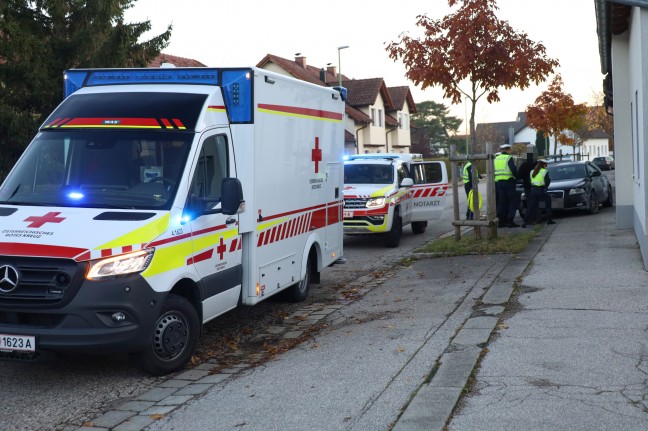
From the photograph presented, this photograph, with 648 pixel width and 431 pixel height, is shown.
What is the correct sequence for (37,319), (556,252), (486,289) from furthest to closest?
(556,252) < (486,289) < (37,319)

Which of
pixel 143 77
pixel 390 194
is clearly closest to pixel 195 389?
pixel 143 77

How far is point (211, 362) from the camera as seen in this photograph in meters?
7.80

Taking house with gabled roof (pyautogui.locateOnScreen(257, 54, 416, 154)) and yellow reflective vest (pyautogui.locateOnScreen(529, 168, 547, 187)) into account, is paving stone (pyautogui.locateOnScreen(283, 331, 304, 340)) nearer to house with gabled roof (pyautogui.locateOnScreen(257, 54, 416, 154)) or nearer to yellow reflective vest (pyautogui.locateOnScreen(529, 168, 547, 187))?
yellow reflective vest (pyautogui.locateOnScreen(529, 168, 547, 187))

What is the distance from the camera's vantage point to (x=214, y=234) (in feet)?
25.8

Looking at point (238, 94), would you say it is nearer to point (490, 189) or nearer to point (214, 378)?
point (214, 378)

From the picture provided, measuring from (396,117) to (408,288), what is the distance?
5832 cm

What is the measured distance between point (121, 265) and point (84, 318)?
494 mm

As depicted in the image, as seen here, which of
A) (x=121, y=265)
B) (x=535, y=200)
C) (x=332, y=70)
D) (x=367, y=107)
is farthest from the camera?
(x=332, y=70)

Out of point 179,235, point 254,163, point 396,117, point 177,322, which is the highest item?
point 396,117

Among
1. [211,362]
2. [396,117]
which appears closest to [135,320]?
[211,362]

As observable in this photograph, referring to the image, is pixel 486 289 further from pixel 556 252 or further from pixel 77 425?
pixel 77 425

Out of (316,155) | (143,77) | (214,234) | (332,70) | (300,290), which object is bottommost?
(300,290)

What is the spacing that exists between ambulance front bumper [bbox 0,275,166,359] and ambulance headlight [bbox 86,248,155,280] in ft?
0.17

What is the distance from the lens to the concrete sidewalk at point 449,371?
5.78 metres
